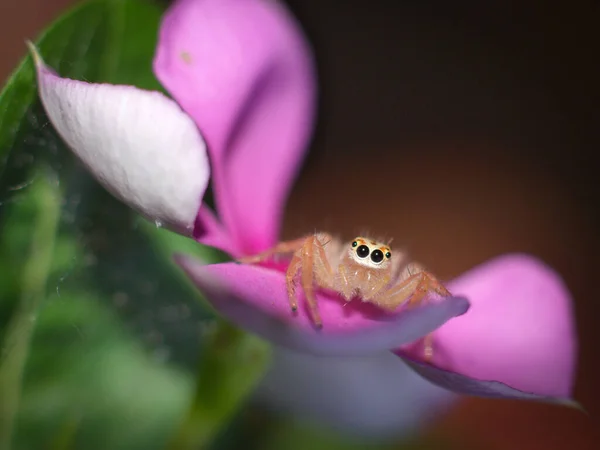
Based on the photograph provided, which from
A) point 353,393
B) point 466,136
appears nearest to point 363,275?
point 353,393

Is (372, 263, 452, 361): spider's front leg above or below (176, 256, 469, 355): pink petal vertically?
above

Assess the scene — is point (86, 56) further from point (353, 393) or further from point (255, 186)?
point (353, 393)

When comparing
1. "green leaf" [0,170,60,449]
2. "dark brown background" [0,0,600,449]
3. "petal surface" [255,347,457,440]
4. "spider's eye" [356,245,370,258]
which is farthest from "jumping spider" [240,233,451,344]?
"dark brown background" [0,0,600,449]

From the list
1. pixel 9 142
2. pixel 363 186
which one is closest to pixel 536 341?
pixel 9 142

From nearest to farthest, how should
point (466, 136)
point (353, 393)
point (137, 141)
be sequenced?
1. point (137, 141)
2. point (353, 393)
3. point (466, 136)

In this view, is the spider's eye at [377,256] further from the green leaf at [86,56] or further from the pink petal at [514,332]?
the green leaf at [86,56]

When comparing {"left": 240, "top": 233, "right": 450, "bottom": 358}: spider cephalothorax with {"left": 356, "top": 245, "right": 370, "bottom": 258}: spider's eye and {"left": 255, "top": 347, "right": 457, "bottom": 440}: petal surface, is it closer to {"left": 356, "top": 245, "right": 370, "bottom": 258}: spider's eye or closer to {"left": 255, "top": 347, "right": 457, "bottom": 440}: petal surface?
{"left": 356, "top": 245, "right": 370, "bottom": 258}: spider's eye
